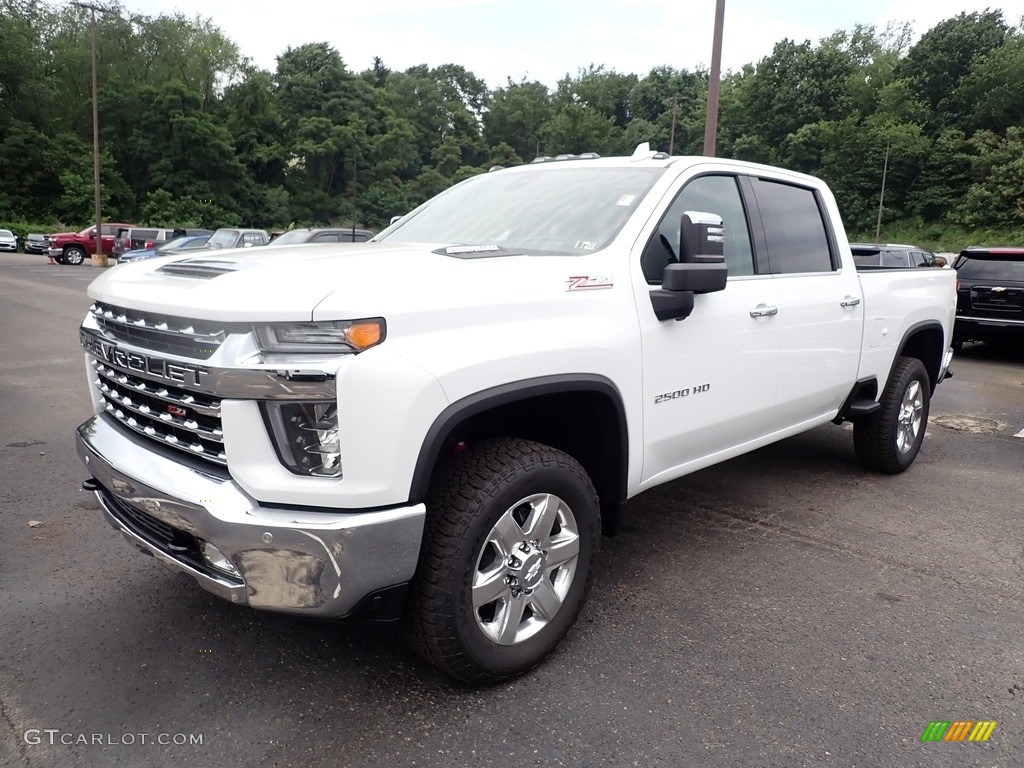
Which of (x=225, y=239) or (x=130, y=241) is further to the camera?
(x=130, y=241)

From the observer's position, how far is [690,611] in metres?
3.25

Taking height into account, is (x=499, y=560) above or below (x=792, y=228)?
below

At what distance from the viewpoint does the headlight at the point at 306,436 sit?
216 cm

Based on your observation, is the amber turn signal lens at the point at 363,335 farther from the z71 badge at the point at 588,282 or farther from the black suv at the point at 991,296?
the black suv at the point at 991,296

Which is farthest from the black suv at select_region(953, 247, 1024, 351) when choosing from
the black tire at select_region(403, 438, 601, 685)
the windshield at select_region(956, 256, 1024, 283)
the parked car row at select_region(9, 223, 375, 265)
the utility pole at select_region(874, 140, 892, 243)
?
A: the utility pole at select_region(874, 140, 892, 243)

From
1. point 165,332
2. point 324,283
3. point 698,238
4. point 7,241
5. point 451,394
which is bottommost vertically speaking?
point 451,394

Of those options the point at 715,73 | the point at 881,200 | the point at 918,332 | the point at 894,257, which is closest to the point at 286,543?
the point at 918,332

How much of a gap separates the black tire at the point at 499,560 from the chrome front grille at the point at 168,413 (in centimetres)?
70

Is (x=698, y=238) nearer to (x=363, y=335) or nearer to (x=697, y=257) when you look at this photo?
(x=697, y=257)

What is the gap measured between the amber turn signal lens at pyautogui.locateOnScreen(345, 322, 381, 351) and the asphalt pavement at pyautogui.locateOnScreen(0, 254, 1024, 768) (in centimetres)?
98

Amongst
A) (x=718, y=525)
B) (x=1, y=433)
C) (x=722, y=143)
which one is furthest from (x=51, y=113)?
(x=718, y=525)

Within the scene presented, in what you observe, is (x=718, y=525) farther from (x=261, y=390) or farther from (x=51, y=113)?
(x=51, y=113)

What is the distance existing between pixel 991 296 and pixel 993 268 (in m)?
0.47

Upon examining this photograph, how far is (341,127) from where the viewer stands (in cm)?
7044
